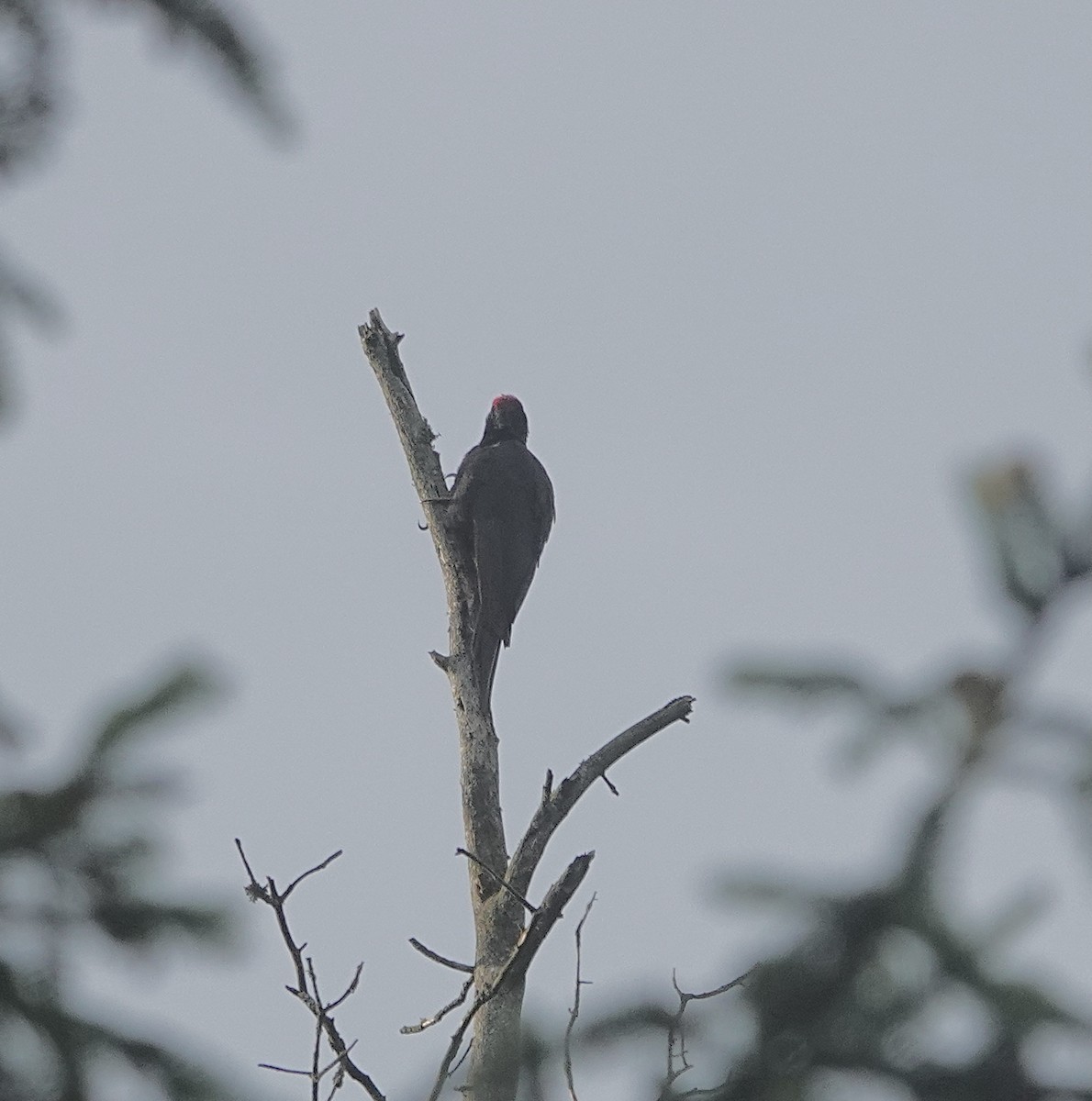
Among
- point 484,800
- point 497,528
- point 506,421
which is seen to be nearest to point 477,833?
point 484,800

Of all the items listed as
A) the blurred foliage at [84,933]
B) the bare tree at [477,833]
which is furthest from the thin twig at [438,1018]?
the blurred foliage at [84,933]

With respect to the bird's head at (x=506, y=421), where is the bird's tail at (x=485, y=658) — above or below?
below

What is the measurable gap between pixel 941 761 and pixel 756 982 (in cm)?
32

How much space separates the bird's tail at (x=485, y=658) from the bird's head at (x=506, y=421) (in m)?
2.50

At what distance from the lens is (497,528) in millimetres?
7570

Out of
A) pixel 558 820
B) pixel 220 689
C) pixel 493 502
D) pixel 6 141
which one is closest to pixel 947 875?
pixel 220 689

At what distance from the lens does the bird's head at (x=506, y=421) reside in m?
9.18

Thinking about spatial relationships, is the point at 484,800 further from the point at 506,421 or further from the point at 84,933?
the point at 84,933

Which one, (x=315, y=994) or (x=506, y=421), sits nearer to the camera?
(x=315, y=994)

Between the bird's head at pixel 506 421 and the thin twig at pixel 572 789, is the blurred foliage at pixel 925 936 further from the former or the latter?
the bird's head at pixel 506 421

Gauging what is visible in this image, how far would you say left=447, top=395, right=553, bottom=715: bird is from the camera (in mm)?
6906

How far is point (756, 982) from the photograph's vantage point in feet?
4.90

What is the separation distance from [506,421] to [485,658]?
2.83 metres

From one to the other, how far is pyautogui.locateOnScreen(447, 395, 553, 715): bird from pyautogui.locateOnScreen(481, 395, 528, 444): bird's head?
24.9 inches
